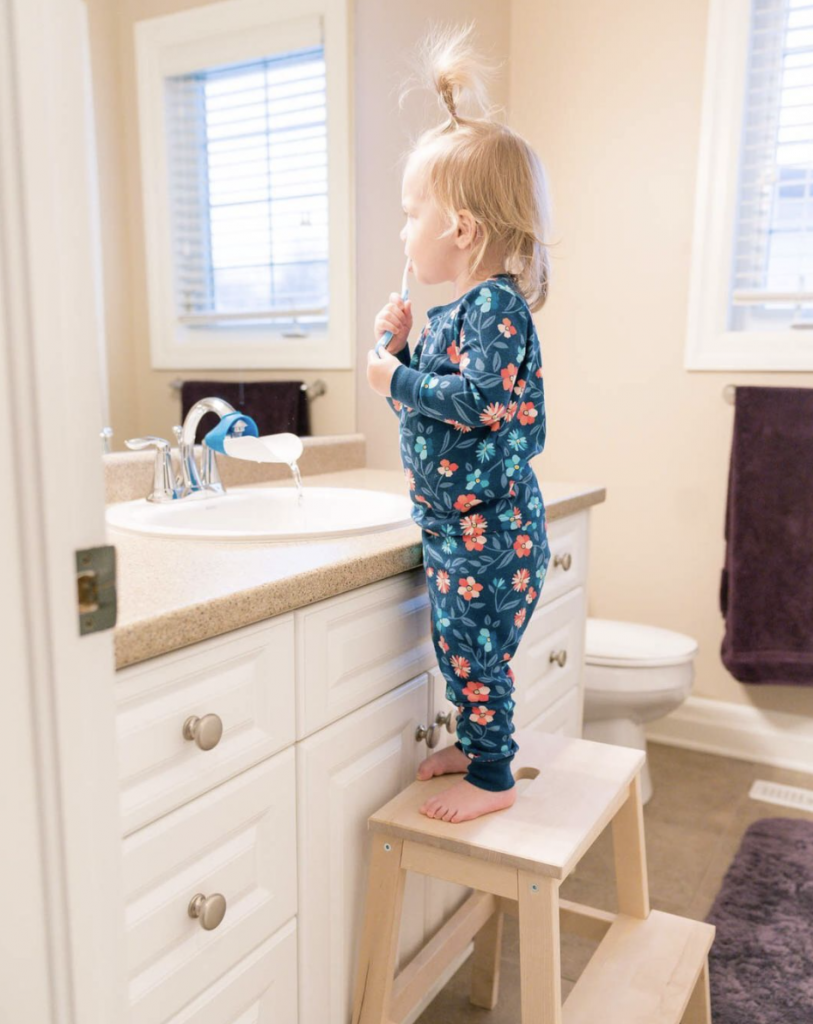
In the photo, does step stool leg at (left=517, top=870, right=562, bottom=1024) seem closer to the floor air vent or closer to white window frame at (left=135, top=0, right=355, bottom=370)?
white window frame at (left=135, top=0, right=355, bottom=370)

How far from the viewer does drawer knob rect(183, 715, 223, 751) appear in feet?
2.91

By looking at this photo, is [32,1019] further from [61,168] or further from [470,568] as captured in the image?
[470,568]

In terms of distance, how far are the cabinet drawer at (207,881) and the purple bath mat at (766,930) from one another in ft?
3.06

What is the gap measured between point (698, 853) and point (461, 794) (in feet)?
3.77

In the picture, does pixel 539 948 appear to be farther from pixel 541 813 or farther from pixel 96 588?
pixel 96 588

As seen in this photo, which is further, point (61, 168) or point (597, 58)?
point (597, 58)

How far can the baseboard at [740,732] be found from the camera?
2541 mm

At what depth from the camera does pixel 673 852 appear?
2.08 meters

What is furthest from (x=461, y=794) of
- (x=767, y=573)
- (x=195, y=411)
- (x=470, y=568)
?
(x=767, y=573)

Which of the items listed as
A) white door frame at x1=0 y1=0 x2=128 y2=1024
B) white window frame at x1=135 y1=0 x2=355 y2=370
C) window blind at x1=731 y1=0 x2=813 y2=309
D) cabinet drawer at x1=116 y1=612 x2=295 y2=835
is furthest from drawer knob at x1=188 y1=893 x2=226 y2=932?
window blind at x1=731 y1=0 x2=813 y2=309

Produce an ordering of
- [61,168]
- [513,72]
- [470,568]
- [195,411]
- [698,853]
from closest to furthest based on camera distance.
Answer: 1. [61,168]
2. [470,568]
3. [195,411]
4. [698,853]
5. [513,72]

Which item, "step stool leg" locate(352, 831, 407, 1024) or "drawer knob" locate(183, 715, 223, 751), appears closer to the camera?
"drawer knob" locate(183, 715, 223, 751)

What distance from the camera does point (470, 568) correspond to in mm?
1175

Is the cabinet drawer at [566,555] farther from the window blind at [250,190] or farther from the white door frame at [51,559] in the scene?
the white door frame at [51,559]
